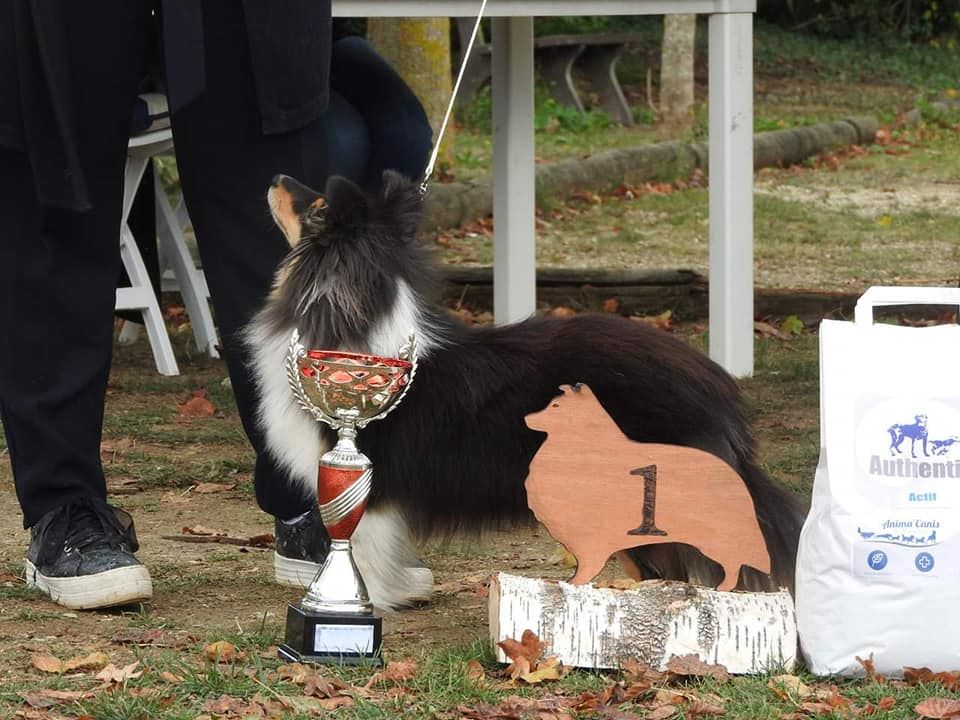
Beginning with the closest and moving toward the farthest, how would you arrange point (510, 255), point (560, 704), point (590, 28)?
point (560, 704) → point (510, 255) → point (590, 28)

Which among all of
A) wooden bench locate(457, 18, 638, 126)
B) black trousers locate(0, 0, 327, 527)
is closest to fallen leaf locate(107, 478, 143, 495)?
black trousers locate(0, 0, 327, 527)

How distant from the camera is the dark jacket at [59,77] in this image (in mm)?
2629

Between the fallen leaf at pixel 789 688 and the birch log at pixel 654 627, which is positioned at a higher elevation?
the birch log at pixel 654 627

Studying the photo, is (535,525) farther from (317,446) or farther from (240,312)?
(240,312)

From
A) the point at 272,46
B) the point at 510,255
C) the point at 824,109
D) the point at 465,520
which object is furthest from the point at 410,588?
the point at 824,109

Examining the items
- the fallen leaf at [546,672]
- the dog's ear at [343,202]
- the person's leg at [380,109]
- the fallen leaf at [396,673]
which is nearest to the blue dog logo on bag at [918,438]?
the fallen leaf at [546,672]

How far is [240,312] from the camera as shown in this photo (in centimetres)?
287

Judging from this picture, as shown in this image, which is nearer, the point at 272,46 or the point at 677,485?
the point at 677,485

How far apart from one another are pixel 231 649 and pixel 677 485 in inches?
30.8

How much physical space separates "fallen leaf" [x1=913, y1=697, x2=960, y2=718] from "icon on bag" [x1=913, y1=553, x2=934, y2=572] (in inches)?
8.0

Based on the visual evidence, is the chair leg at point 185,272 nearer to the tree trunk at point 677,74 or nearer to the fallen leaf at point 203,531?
the fallen leaf at point 203,531

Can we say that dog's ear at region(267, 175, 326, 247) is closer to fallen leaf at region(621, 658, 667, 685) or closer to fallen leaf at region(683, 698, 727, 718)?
fallen leaf at region(621, 658, 667, 685)

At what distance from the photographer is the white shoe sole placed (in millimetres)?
2717

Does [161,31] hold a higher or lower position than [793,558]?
higher
